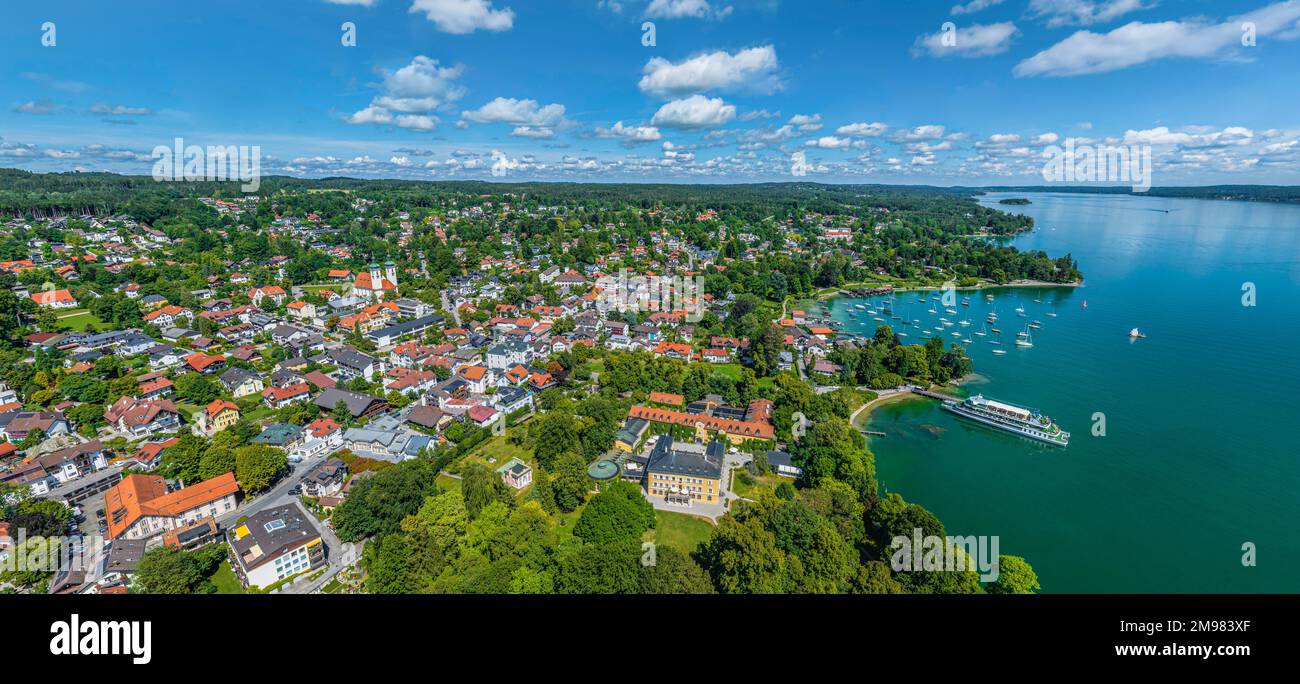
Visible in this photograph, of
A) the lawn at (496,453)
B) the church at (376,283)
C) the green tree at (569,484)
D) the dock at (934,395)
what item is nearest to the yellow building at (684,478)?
the green tree at (569,484)

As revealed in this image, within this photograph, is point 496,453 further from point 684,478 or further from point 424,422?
point 684,478

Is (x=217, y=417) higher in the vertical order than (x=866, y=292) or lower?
lower

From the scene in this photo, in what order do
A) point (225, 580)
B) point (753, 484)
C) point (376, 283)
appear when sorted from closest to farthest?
point (225, 580) → point (753, 484) → point (376, 283)

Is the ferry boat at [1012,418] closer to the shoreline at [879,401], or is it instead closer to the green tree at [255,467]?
the shoreline at [879,401]

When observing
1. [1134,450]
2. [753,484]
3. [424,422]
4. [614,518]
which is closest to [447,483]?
[424,422]

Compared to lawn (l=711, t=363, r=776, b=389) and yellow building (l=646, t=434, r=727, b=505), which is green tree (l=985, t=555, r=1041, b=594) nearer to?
yellow building (l=646, t=434, r=727, b=505)

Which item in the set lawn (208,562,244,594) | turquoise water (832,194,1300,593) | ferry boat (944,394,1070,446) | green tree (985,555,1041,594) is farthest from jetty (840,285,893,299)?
lawn (208,562,244,594)
